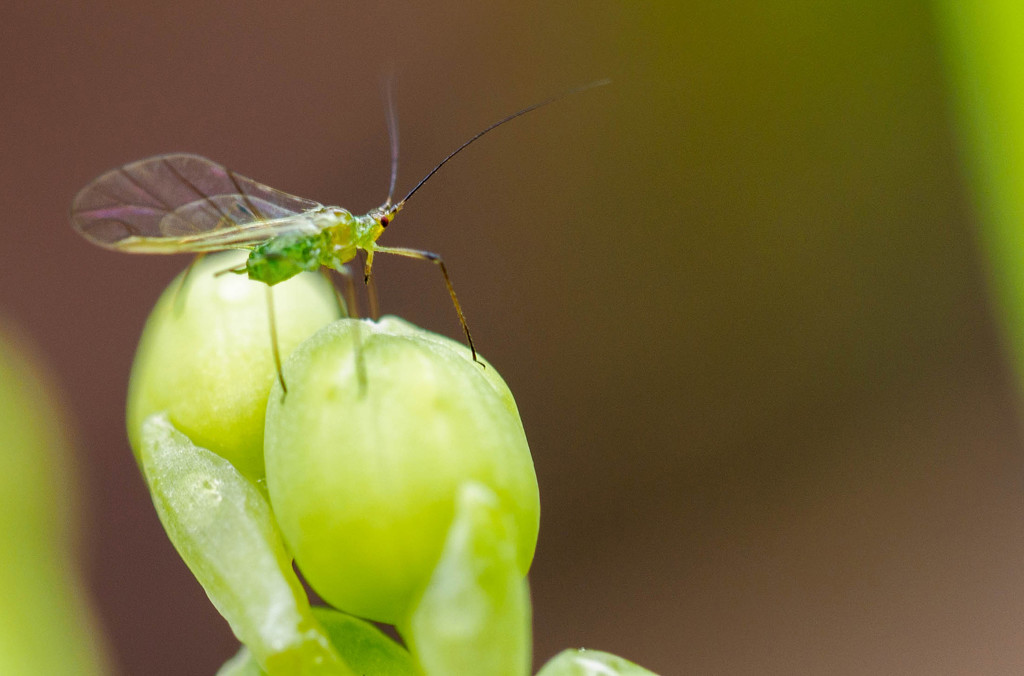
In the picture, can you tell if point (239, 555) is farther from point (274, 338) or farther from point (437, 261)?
point (437, 261)

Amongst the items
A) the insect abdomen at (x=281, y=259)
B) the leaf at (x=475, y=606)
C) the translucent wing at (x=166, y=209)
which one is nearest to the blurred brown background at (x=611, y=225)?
the translucent wing at (x=166, y=209)

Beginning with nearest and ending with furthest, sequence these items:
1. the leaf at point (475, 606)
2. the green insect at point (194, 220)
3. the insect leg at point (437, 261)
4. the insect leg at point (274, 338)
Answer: the leaf at point (475, 606)
the insect leg at point (274, 338)
the green insect at point (194, 220)
the insect leg at point (437, 261)

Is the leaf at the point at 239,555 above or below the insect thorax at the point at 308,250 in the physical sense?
below

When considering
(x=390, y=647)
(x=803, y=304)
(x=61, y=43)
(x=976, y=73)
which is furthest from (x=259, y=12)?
(x=390, y=647)

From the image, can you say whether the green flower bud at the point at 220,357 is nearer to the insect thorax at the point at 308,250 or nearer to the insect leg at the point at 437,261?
the insect thorax at the point at 308,250

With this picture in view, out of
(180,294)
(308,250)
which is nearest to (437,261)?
(308,250)

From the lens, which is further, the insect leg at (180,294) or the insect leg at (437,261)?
the insect leg at (437,261)
